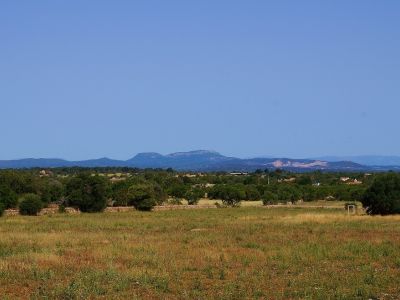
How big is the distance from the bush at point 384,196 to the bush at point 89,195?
24.2 meters

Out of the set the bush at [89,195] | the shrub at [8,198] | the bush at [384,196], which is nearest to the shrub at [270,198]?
the bush at [89,195]

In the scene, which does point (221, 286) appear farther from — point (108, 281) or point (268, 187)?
point (268, 187)

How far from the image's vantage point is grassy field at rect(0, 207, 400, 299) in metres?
16.0

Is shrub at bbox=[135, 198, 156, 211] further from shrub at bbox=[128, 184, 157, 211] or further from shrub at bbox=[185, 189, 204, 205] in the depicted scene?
shrub at bbox=[185, 189, 204, 205]

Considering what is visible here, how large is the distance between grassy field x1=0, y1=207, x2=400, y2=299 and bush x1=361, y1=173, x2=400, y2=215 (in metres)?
16.1

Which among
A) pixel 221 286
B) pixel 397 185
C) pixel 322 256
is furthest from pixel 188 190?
pixel 221 286

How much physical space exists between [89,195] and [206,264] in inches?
1663

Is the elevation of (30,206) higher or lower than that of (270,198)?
higher

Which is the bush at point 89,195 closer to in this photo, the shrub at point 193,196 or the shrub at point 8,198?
the shrub at point 8,198

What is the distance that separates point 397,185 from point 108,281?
3882 centimetres

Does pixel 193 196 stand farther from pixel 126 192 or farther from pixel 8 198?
pixel 8 198

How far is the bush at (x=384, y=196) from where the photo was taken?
5091cm

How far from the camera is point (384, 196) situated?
51094 mm

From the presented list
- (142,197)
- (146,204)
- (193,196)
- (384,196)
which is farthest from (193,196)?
(384,196)
